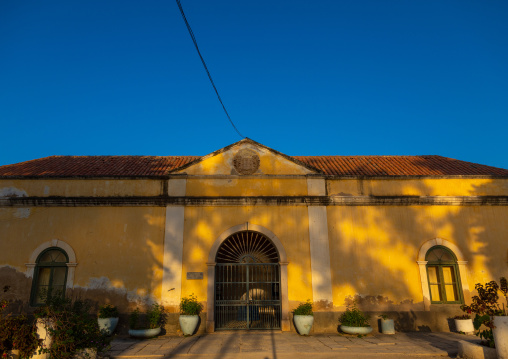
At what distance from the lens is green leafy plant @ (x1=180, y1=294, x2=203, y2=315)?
374 inches

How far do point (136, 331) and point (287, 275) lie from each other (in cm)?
436

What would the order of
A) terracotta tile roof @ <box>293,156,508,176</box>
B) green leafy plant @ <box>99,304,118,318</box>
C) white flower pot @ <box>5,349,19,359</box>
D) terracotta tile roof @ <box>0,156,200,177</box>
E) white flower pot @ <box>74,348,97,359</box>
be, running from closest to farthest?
white flower pot @ <box>5,349,19,359</box>
white flower pot @ <box>74,348,97,359</box>
green leafy plant @ <box>99,304,118,318</box>
terracotta tile roof @ <box>0,156,200,177</box>
terracotta tile roof @ <box>293,156,508,176</box>

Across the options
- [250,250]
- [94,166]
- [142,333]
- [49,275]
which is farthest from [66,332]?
[94,166]

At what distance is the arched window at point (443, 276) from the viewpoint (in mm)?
10289

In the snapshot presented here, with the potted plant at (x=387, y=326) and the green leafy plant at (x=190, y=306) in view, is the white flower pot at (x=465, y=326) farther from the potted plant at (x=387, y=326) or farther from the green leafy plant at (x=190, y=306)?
the green leafy plant at (x=190, y=306)

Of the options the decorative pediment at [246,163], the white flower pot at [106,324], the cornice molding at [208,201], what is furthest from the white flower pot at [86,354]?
the decorative pediment at [246,163]

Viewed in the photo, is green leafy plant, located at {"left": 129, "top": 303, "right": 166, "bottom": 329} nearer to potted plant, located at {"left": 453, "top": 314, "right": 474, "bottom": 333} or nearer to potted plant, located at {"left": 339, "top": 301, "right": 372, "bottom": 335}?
potted plant, located at {"left": 339, "top": 301, "right": 372, "bottom": 335}

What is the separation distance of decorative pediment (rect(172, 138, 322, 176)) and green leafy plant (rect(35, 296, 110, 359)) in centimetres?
513

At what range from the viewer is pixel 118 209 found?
10.6 meters

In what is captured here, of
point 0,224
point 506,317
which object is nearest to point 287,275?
point 506,317

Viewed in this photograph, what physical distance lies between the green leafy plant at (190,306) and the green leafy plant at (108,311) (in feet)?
5.97

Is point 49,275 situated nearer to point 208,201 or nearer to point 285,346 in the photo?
point 208,201

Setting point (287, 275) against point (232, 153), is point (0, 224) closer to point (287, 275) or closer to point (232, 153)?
point (232, 153)

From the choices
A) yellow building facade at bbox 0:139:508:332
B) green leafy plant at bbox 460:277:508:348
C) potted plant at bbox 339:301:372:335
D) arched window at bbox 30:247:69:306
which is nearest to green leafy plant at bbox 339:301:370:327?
potted plant at bbox 339:301:372:335
